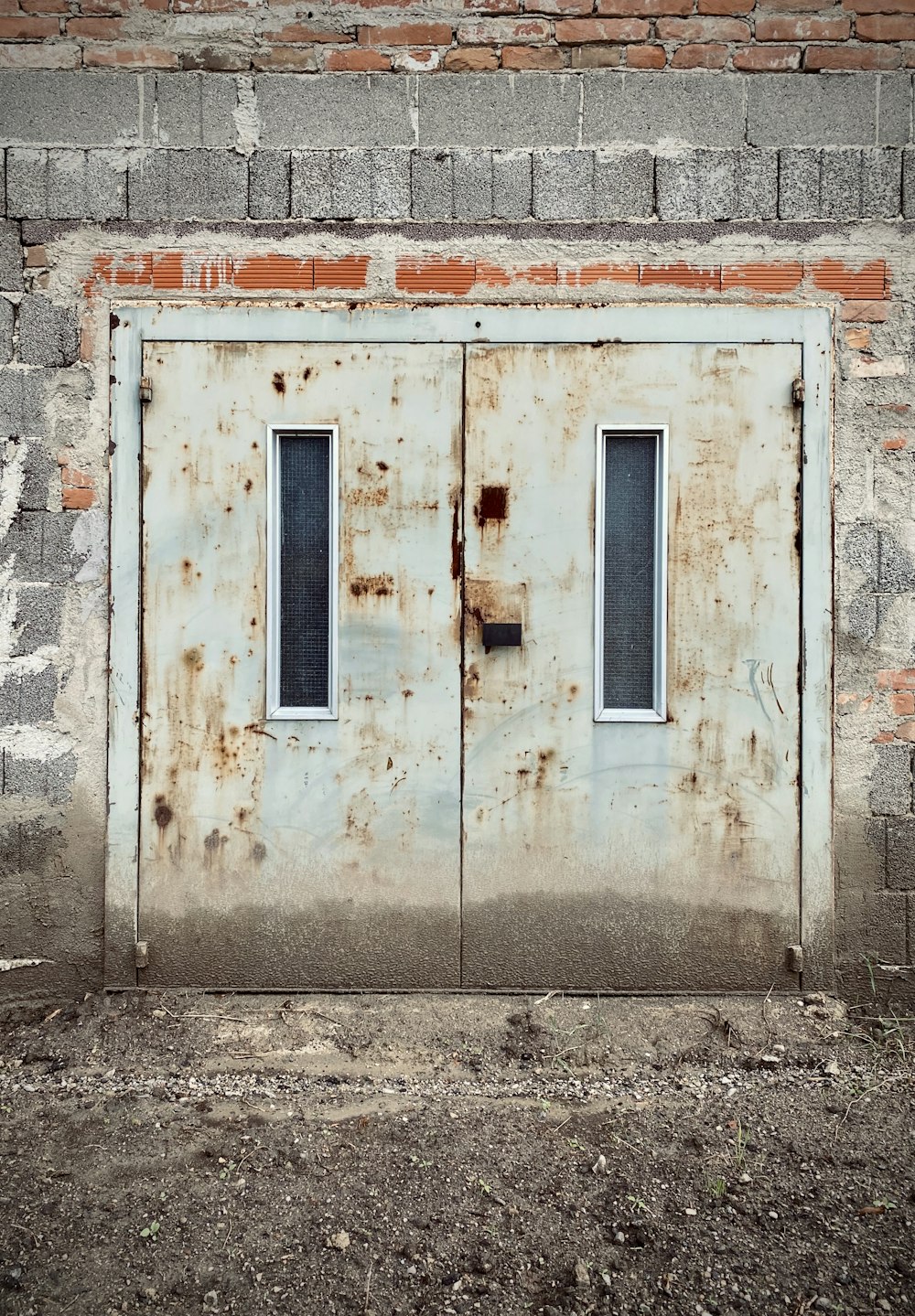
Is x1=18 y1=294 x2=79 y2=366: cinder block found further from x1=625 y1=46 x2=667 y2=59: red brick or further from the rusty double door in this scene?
x1=625 y1=46 x2=667 y2=59: red brick

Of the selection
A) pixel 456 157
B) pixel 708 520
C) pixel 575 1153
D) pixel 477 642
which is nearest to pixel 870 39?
pixel 456 157

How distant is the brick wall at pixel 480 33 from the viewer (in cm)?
285

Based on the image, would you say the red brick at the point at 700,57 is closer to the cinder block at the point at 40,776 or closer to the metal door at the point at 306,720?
the metal door at the point at 306,720

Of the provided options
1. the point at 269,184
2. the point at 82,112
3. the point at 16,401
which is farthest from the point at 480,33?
the point at 16,401

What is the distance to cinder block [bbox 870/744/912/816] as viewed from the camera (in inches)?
114

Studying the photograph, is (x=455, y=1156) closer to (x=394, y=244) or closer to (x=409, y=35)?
(x=394, y=244)

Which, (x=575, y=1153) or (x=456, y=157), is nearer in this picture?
(x=575, y=1153)

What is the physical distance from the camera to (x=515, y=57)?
112 inches

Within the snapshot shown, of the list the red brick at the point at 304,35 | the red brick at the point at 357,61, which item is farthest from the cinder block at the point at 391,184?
the red brick at the point at 304,35

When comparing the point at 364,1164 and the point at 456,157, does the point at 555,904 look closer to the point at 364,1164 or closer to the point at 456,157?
the point at 364,1164

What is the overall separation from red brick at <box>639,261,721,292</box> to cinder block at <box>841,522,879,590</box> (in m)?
0.91

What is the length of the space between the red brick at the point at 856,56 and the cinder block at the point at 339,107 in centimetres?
133

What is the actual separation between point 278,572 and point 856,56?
2512 mm

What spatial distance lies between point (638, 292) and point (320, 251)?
41.2 inches
